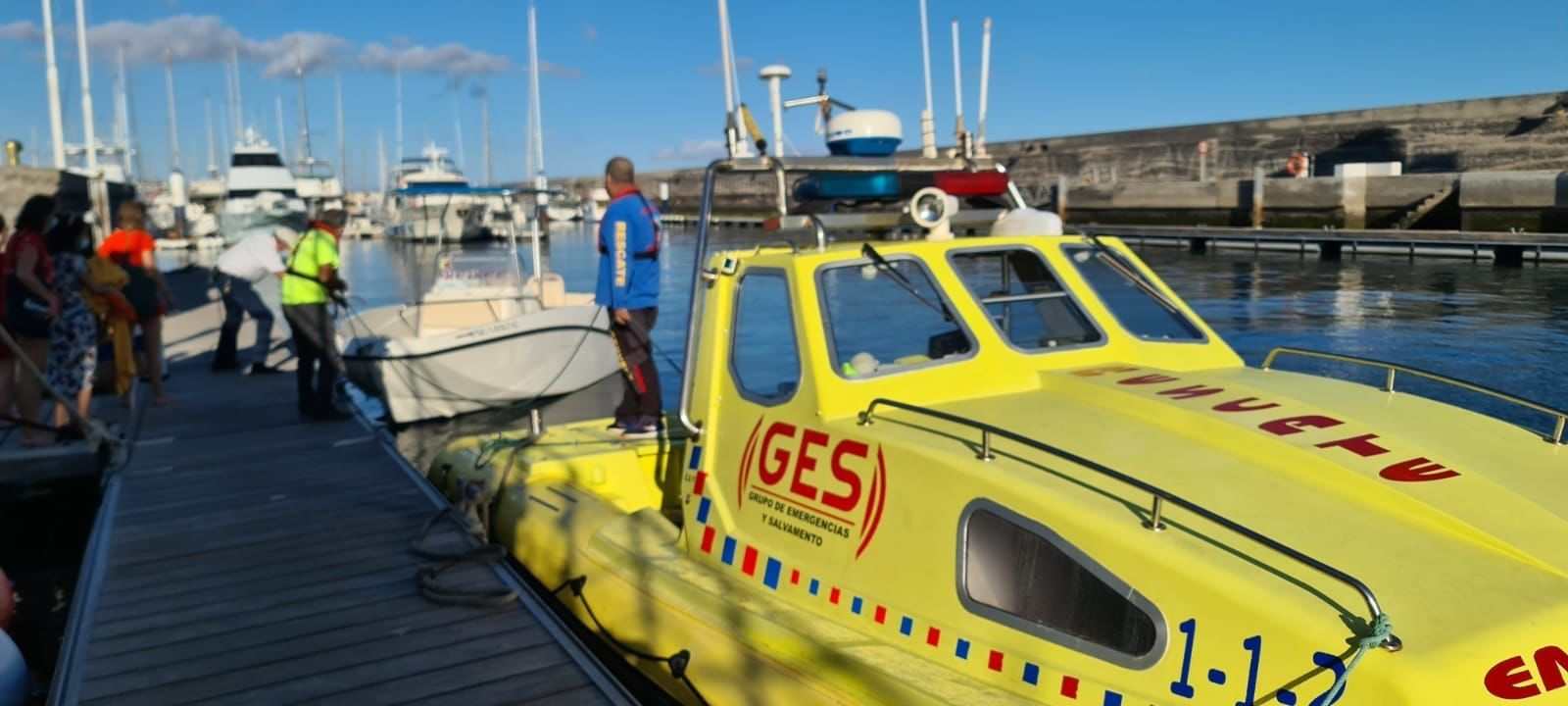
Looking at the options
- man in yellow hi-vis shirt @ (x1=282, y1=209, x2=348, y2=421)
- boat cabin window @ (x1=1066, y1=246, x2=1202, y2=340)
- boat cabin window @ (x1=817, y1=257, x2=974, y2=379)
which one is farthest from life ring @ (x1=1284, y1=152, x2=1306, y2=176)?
boat cabin window @ (x1=817, y1=257, x2=974, y2=379)

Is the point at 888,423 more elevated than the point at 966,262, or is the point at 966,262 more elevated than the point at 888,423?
the point at 966,262

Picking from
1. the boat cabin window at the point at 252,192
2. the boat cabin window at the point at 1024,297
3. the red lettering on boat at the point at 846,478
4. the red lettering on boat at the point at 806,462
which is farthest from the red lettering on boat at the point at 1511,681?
the boat cabin window at the point at 252,192

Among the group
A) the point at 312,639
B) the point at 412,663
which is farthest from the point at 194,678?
the point at 412,663

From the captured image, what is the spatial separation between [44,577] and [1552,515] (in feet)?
29.0

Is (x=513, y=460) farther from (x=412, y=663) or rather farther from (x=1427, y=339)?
(x=1427, y=339)

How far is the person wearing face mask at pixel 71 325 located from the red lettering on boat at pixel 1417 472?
801cm

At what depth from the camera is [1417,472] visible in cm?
322

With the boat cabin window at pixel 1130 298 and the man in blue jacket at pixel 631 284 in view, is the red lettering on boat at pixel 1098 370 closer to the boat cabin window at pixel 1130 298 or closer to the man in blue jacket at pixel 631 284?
the boat cabin window at pixel 1130 298

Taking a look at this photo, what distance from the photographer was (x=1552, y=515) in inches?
120

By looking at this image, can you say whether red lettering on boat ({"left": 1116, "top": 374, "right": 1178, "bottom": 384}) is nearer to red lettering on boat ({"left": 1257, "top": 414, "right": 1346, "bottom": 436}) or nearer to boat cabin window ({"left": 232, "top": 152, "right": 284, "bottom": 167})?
red lettering on boat ({"left": 1257, "top": 414, "right": 1346, "bottom": 436})

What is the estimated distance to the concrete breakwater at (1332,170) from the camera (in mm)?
25688

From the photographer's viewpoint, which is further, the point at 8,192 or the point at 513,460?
the point at 8,192

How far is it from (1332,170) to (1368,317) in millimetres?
23432

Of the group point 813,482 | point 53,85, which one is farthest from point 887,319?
point 53,85
